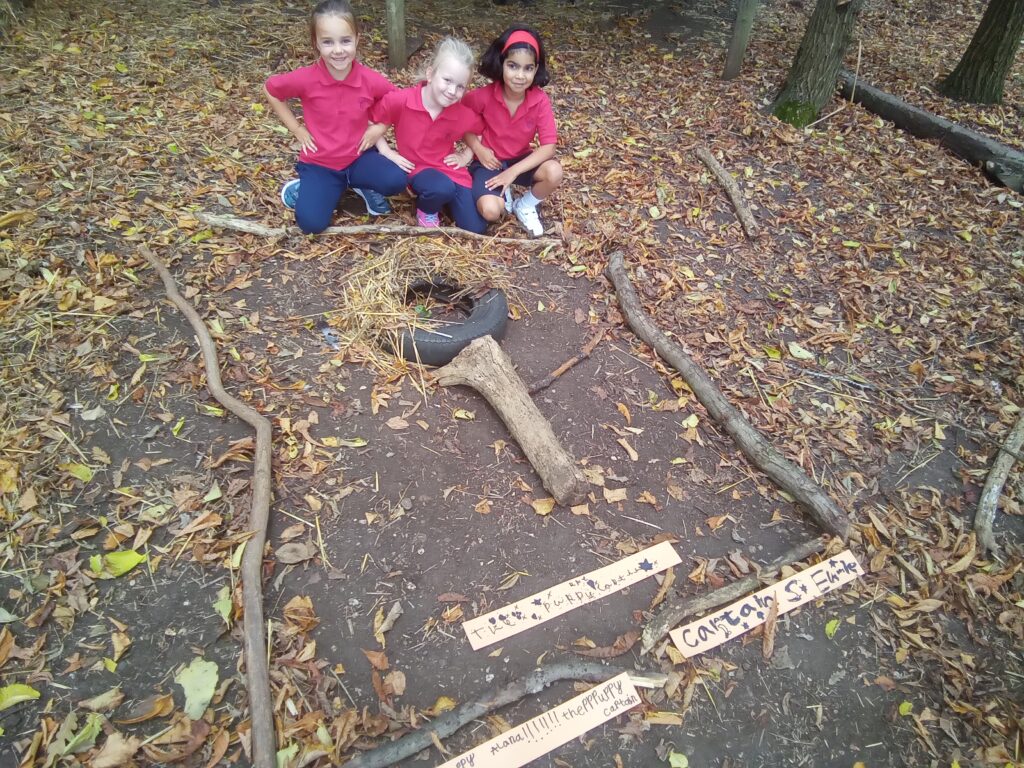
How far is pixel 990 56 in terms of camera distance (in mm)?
5941

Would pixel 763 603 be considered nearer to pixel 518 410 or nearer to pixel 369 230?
pixel 518 410

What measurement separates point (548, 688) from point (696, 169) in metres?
4.46

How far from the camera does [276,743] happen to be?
205cm

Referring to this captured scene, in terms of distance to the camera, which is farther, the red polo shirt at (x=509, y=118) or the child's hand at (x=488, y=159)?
the child's hand at (x=488, y=159)

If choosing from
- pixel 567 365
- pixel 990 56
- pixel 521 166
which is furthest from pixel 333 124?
pixel 990 56

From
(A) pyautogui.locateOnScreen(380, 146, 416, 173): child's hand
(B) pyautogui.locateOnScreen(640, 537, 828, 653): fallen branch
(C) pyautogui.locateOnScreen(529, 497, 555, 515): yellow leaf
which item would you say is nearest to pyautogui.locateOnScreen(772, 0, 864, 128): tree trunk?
(A) pyautogui.locateOnScreen(380, 146, 416, 173): child's hand

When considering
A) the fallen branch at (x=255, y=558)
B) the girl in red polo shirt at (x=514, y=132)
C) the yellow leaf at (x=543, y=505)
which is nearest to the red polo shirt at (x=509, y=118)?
the girl in red polo shirt at (x=514, y=132)

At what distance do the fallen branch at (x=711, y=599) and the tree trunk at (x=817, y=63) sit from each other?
4774 millimetres

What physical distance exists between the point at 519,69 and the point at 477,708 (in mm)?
3438

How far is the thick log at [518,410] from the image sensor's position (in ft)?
9.20

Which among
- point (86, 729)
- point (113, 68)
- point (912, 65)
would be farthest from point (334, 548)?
point (912, 65)

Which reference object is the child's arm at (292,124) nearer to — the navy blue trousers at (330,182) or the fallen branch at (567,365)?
the navy blue trousers at (330,182)

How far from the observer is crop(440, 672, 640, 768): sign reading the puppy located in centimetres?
208

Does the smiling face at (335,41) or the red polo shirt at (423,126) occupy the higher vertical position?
the smiling face at (335,41)
